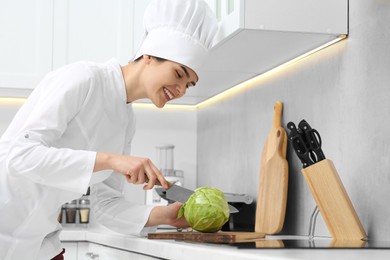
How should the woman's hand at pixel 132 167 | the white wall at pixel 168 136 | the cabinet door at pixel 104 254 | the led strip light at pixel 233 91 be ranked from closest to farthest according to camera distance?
1. the woman's hand at pixel 132 167
2. the cabinet door at pixel 104 254
3. the led strip light at pixel 233 91
4. the white wall at pixel 168 136

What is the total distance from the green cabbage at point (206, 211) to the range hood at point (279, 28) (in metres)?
0.49

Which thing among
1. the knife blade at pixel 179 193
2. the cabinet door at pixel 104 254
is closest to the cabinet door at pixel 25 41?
the cabinet door at pixel 104 254

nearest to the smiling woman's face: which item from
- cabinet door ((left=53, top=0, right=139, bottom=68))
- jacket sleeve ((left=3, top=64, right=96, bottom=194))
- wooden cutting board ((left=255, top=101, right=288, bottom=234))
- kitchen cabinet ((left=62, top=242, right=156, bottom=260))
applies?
jacket sleeve ((left=3, top=64, right=96, bottom=194))

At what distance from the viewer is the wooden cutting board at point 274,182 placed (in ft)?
7.57

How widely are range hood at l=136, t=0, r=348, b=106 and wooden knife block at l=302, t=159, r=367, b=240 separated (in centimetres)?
40

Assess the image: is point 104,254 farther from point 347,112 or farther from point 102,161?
point 347,112

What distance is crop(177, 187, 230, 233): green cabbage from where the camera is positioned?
1834 mm

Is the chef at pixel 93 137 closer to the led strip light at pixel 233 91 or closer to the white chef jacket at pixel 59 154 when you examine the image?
the white chef jacket at pixel 59 154

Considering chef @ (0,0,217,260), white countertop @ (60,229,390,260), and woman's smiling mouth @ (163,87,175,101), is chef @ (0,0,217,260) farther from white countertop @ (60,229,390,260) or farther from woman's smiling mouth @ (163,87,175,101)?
white countertop @ (60,229,390,260)

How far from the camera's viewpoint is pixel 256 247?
56.5 inches

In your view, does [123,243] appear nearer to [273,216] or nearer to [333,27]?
[273,216]

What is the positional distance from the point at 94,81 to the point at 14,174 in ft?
1.09

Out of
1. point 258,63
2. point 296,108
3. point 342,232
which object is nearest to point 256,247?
point 342,232

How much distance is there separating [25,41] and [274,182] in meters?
1.36
